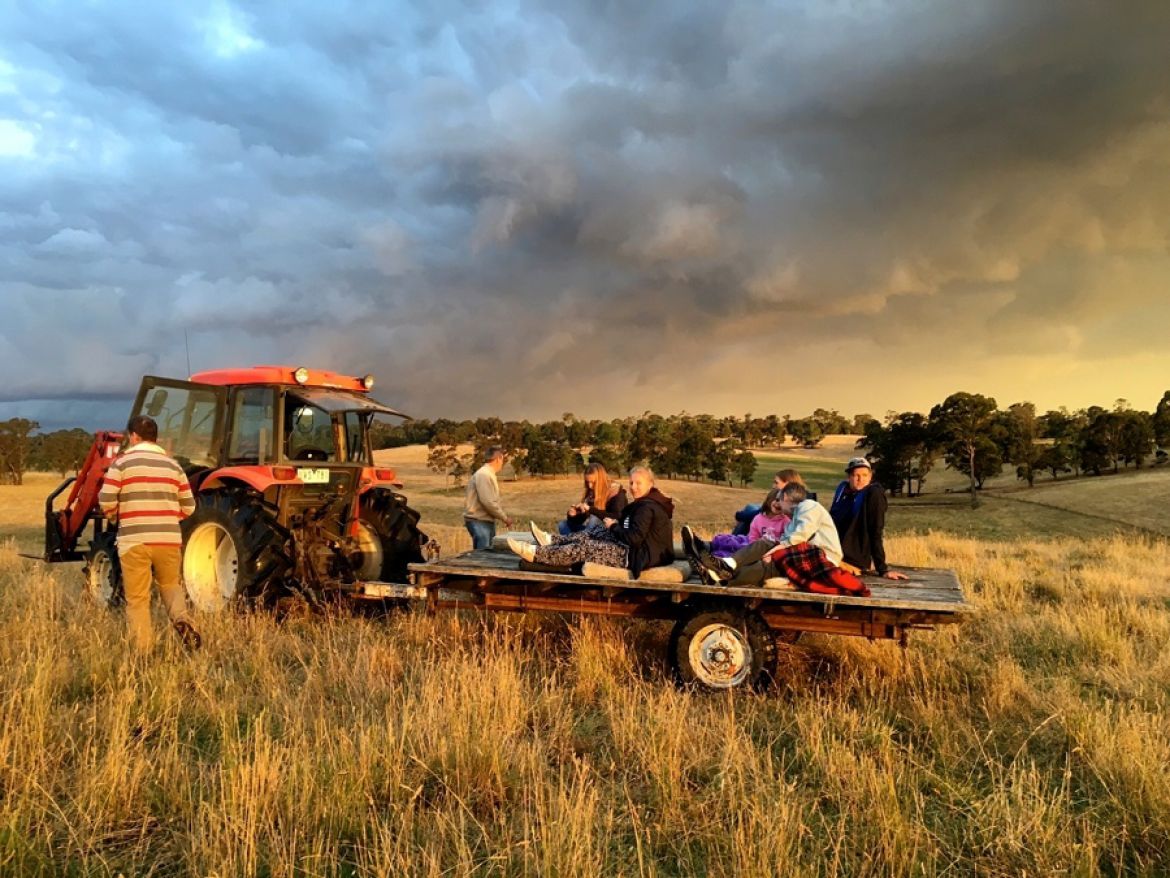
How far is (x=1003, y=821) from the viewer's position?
3.35m

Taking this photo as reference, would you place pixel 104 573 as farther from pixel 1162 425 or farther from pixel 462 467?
pixel 1162 425

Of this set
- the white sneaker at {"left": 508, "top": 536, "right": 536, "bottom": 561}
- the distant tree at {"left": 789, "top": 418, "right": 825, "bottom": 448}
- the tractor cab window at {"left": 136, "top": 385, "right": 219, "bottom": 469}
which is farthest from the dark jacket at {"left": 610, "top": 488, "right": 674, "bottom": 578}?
the distant tree at {"left": 789, "top": 418, "right": 825, "bottom": 448}

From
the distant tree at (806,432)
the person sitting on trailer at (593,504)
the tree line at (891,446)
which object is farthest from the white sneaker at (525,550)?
the distant tree at (806,432)

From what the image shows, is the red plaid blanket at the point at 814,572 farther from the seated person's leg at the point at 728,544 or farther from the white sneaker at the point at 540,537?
the white sneaker at the point at 540,537

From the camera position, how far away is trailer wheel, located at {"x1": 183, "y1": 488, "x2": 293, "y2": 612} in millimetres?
6383

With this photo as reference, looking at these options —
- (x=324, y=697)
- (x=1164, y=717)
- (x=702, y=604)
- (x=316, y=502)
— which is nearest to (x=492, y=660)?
(x=324, y=697)

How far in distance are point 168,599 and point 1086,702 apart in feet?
23.2

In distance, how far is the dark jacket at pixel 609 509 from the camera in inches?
305

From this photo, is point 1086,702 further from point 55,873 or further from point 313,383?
point 313,383

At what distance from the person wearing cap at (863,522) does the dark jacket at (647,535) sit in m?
1.87

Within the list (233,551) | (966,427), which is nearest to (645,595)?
(233,551)

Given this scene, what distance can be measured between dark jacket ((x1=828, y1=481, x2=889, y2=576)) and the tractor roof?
5112mm

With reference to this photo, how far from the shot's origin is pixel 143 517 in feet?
19.7

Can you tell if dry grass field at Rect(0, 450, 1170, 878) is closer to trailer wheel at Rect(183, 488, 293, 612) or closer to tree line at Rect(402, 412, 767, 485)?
trailer wheel at Rect(183, 488, 293, 612)
